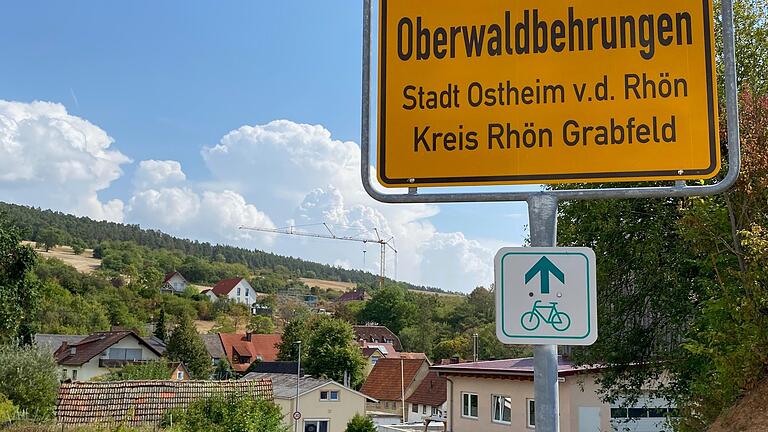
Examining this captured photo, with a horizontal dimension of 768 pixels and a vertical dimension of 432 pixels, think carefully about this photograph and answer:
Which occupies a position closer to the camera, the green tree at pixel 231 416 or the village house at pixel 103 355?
the green tree at pixel 231 416

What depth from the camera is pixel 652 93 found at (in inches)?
98.9

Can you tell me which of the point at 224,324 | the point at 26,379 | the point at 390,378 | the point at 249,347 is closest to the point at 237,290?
the point at 224,324

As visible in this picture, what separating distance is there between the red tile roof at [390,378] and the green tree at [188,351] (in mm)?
16156

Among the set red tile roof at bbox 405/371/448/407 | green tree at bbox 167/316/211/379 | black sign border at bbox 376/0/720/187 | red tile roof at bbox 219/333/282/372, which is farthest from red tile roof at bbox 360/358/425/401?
black sign border at bbox 376/0/720/187

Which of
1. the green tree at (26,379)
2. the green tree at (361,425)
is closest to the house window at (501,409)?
the green tree at (361,425)

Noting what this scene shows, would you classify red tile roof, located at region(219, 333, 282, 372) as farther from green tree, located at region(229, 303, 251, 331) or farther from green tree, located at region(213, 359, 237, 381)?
green tree, located at region(229, 303, 251, 331)

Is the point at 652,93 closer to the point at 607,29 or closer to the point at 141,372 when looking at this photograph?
the point at 607,29

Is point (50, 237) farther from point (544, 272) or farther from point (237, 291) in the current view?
point (544, 272)

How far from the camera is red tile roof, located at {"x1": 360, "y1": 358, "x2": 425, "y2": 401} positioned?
185 ft

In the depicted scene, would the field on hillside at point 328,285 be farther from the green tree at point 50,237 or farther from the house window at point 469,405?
the house window at point 469,405

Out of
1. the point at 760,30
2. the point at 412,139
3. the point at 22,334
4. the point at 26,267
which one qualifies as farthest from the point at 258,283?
the point at 412,139

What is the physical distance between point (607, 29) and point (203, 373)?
66.6m

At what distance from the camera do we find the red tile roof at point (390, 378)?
5638 cm

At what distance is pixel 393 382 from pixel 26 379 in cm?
2919
